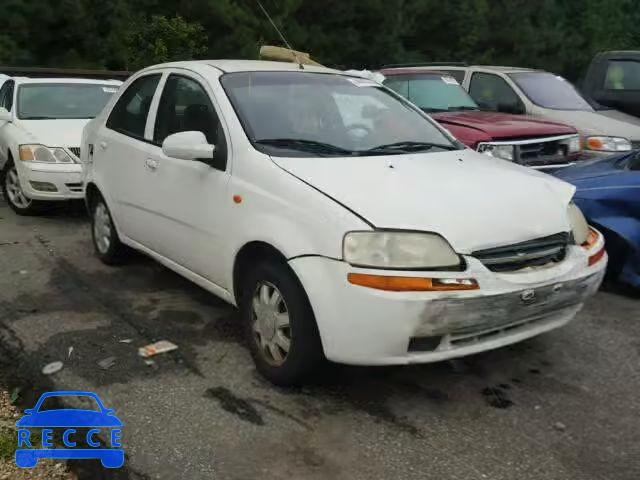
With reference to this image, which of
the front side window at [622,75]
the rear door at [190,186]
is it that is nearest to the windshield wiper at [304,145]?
the rear door at [190,186]

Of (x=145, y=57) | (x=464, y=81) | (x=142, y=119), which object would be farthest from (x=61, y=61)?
(x=142, y=119)

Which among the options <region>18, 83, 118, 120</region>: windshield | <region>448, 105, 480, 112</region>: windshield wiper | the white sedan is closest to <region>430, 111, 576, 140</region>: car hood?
<region>448, 105, 480, 112</region>: windshield wiper

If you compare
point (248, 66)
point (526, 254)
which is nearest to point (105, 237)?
point (248, 66)

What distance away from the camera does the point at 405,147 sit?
414cm

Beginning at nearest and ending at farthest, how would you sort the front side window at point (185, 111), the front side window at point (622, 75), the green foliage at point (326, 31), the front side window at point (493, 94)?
the front side window at point (185, 111) → the front side window at point (493, 94) → the front side window at point (622, 75) → the green foliage at point (326, 31)

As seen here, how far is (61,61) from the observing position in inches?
875

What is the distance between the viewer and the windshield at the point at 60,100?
8.15 metres

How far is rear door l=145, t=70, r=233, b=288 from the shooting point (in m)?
3.93

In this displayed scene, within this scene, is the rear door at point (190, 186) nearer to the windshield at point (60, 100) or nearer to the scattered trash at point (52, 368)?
the scattered trash at point (52, 368)

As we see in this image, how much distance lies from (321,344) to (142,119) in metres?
2.37

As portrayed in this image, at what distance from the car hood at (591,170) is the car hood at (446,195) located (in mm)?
1734

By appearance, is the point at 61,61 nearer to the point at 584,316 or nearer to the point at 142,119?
the point at 142,119

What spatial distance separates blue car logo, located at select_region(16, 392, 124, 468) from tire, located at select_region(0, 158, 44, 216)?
4.43 metres

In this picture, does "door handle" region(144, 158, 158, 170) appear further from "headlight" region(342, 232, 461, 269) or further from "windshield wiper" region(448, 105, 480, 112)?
"windshield wiper" region(448, 105, 480, 112)
